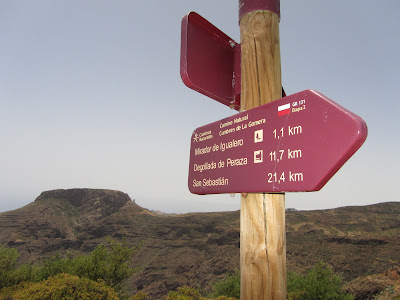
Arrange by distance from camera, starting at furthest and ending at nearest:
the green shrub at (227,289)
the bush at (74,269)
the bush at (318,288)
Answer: the green shrub at (227,289) → the bush at (74,269) → the bush at (318,288)

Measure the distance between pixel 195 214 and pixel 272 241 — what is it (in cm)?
7335

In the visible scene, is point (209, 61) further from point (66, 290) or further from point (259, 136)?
point (66, 290)

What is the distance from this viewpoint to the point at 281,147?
1.39m

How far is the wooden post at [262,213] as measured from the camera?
156 cm

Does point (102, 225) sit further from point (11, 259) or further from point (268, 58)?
point (268, 58)

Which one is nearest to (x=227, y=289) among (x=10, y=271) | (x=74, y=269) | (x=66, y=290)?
(x=74, y=269)

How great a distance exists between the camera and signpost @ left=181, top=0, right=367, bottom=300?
1229 millimetres

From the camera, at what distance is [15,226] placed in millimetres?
67750

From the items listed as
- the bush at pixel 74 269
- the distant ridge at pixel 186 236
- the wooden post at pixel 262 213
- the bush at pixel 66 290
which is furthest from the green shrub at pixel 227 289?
the wooden post at pixel 262 213

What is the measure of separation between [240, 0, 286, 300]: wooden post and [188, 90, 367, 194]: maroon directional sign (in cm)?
13

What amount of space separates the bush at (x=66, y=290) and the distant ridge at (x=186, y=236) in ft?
51.9

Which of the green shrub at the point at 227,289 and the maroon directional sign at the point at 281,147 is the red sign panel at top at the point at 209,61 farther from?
the green shrub at the point at 227,289

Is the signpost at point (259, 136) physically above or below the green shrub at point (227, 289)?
above

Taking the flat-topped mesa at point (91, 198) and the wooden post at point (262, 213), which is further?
the flat-topped mesa at point (91, 198)
